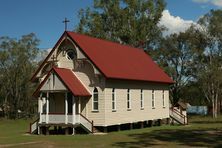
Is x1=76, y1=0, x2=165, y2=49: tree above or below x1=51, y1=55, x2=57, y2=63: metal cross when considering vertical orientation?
above

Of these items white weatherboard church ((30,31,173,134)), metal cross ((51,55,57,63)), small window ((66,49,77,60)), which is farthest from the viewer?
small window ((66,49,77,60))

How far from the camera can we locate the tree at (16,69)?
69.3 metres

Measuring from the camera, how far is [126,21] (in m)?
66.2

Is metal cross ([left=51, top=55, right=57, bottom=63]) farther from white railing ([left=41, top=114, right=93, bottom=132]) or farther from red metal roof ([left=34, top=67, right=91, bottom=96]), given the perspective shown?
white railing ([left=41, top=114, right=93, bottom=132])

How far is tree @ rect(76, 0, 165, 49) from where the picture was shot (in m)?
65.9

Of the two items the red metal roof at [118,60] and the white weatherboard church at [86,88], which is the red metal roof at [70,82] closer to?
the white weatherboard church at [86,88]

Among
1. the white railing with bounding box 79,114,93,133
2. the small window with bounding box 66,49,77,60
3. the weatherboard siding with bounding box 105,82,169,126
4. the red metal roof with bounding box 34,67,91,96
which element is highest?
the small window with bounding box 66,49,77,60

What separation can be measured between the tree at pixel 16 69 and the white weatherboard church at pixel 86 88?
28.9m

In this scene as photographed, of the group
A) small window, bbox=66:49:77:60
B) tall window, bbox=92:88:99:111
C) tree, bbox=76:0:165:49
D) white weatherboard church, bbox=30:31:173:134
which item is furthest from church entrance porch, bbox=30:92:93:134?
tree, bbox=76:0:165:49

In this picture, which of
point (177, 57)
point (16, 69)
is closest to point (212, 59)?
point (177, 57)

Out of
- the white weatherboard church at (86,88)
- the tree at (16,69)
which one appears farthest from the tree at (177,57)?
the white weatherboard church at (86,88)

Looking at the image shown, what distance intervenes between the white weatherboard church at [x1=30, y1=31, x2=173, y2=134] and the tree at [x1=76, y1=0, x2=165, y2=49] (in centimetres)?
2249

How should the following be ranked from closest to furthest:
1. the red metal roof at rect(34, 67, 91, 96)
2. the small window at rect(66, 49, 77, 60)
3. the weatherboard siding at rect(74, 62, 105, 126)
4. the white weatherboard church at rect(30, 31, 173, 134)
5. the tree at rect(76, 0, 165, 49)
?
1. the red metal roof at rect(34, 67, 91, 96)
2. the white weatherboard church at rect(30, 31, 173, 134)
3. the weatherboard siding at rect(74, 62, 105, 126)
4. the small window at rect(66, 49, 77, 60)
5. the tree at rect(76, 0, 165, 49)

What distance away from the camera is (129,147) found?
2628cm
